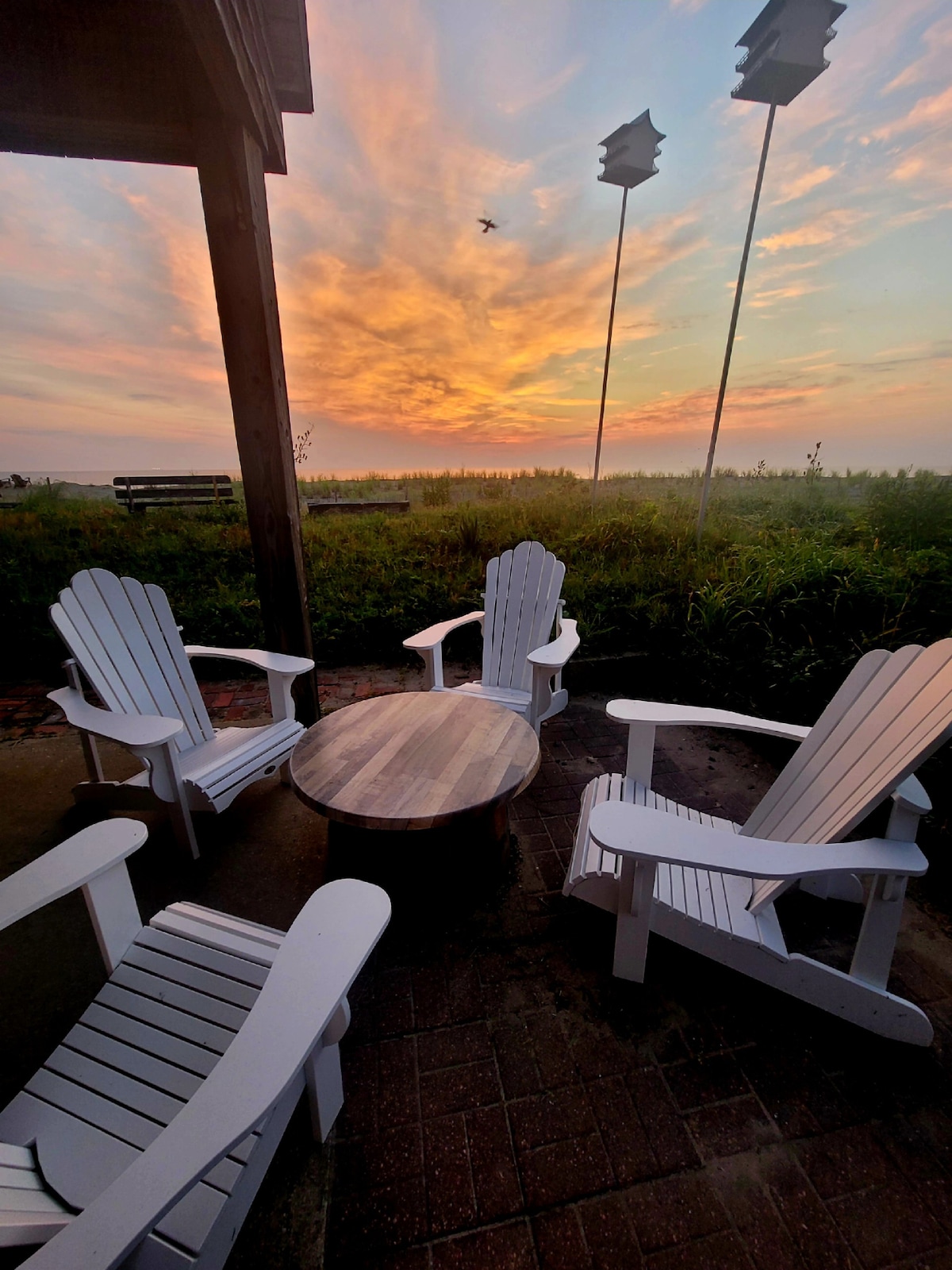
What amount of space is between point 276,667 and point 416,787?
99cm

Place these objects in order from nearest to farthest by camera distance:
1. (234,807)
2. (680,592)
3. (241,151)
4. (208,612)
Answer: (241,151) → (234,807) → (680,592) → (208,612)

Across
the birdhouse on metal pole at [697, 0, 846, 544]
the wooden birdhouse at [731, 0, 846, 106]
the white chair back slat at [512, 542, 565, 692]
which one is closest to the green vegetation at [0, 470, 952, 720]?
the white chair back slat at [512, 542, 565, 692]

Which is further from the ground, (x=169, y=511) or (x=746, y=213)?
(x=746, y=213)

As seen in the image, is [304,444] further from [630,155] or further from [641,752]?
[641,752]

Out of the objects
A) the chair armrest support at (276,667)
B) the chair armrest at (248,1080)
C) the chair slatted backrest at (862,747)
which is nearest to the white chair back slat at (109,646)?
the chair armrest support at (276,667)

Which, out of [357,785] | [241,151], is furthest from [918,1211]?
[241,151]

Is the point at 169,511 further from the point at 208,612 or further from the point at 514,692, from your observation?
the point at 514,692

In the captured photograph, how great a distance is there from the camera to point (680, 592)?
3.75 meters

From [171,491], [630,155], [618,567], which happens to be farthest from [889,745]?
[171,491]

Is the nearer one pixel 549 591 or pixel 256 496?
pixel 256 496

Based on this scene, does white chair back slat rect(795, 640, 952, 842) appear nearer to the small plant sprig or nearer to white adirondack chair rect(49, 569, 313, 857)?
white adirondack chair rect(49, 569, 313, 857)

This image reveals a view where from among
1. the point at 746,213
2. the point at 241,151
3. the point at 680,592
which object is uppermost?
the point at 746,213

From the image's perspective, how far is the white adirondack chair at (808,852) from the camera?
1.07 meters

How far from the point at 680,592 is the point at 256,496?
3.00 meters
